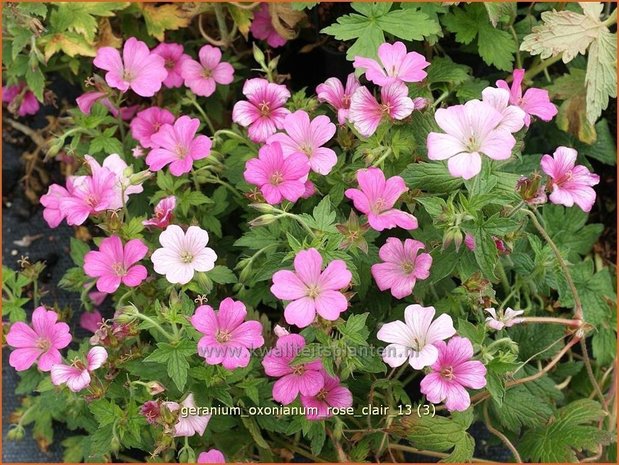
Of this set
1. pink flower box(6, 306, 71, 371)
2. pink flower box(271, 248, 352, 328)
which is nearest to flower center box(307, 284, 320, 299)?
pink flower box(271, 248, 352, 328)

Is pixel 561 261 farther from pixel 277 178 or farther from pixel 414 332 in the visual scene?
pixel 277 178

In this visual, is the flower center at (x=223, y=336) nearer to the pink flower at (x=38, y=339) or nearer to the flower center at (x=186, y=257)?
the flower center at (x=186, y=257)

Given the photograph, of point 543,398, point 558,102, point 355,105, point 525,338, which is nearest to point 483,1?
point 558,102

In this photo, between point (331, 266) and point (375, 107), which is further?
point (375, 107)

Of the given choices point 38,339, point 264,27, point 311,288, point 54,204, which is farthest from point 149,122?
point 311,288

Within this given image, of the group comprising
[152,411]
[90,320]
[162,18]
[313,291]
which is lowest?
[90,320]

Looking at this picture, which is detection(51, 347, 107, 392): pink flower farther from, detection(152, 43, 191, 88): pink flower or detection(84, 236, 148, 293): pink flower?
detection(152, 43, 191, 88): pink flower
